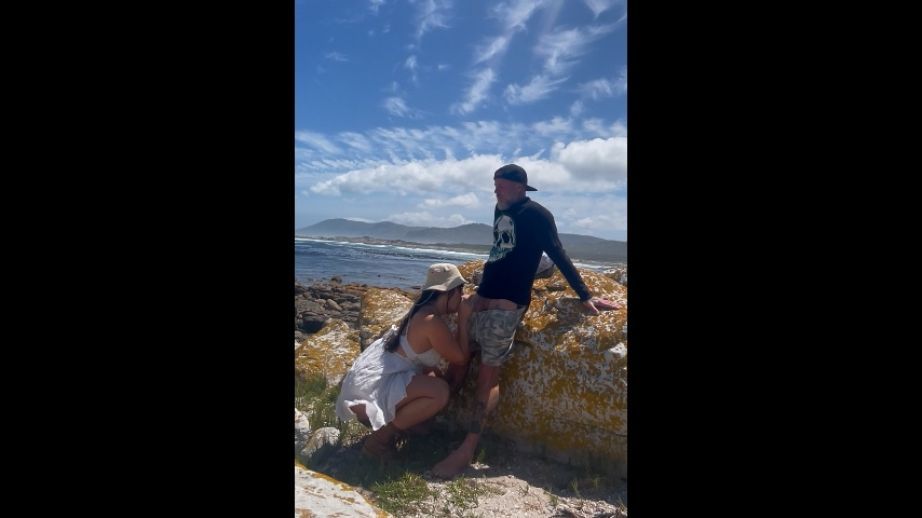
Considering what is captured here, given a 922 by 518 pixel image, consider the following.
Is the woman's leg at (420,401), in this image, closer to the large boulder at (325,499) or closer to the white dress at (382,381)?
the white dress at (382,381)

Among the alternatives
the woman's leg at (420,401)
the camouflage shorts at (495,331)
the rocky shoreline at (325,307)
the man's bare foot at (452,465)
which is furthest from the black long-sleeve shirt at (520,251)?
the man's bare foot at (452,465)

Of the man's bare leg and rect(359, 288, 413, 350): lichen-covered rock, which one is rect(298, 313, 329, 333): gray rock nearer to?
rect(359, 288, 413, 350): lichen-covered rock

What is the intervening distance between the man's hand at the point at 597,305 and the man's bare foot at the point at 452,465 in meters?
1.53

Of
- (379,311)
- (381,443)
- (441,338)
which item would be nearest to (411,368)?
(441,338)

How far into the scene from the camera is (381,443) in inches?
144

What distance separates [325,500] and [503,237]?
213cm

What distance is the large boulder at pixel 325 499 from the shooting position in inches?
87.3
